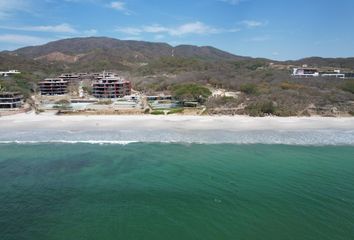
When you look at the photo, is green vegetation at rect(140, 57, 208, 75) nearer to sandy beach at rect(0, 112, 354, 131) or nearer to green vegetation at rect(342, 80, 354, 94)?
green vegetation at rect(342, 80, 354, 94)

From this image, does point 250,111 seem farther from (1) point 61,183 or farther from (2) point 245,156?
(1) point 61,183

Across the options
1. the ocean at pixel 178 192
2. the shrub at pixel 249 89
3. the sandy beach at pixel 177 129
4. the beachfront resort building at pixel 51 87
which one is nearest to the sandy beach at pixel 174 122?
the sandy beach at pixel 177 129

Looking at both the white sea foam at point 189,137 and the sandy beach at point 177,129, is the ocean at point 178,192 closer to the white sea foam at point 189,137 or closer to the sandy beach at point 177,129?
the white sea foam at point 189,137

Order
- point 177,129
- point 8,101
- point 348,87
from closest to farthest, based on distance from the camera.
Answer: point 177,129, point 8,101, point 348,87

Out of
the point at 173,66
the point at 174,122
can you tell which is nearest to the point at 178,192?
the point at 174,122

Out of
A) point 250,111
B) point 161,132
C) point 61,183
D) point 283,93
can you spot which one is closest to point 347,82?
point 283,93

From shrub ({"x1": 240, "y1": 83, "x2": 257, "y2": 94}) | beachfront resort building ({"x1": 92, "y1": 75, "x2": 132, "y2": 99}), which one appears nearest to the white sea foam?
shrub ({"x1": 240, "y1": 83, "x2": 257, "y2": 94})

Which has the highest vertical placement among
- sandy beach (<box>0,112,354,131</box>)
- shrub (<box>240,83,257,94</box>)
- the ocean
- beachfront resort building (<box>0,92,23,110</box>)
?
shrub (<box>240,83,257,94</box>)

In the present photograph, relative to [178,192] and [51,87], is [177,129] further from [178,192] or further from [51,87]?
[51,87]
